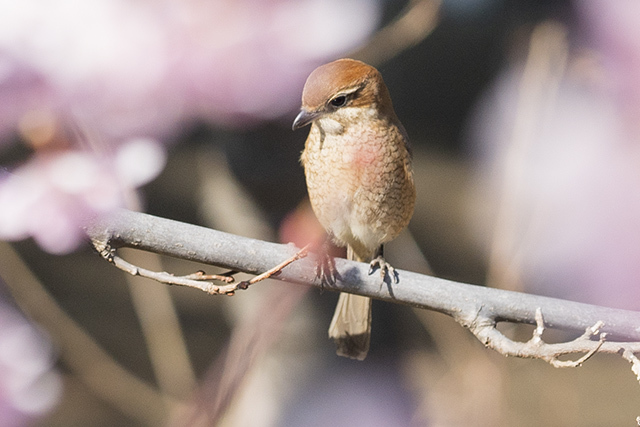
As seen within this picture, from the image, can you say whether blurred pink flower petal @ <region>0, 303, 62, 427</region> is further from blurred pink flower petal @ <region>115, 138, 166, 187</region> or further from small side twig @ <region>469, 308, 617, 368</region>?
small side twig @ <region>469, 308, 617, 368</region>

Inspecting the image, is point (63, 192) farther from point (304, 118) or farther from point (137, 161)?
point (304, 118)

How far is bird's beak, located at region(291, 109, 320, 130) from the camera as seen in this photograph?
1.41 feet

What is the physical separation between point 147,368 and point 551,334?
89cm

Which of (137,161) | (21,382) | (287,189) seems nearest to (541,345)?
(137,161)

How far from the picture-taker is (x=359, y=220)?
0.60 metres

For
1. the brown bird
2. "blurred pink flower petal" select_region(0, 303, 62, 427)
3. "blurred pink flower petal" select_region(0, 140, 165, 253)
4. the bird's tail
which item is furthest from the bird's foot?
"blurred pink flower petal" select_region(0, 303, 62, 427)

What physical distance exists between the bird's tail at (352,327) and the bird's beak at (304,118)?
9.6 inches

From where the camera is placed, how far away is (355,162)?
1.78 ft

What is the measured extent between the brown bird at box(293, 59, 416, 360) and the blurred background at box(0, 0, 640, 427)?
0.08 metres

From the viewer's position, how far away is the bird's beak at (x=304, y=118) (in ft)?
1.41

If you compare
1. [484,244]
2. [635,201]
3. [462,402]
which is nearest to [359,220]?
[635,201]

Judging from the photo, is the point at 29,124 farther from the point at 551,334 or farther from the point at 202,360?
the point at 551,334

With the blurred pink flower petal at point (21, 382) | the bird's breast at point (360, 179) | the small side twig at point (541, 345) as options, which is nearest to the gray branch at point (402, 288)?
the small side twig at point (541, 345)

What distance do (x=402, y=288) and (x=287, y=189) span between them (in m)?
0.66
